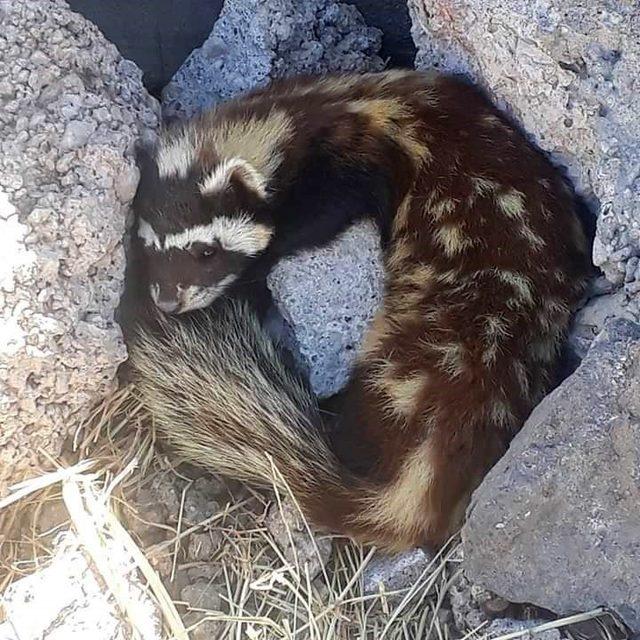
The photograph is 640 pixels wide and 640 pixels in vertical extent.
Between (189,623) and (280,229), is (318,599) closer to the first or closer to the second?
(189,623)

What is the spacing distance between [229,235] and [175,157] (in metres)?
0.16

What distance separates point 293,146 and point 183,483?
0.62m

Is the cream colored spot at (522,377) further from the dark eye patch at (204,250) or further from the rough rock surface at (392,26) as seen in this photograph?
the rough rock surface at (392,26)

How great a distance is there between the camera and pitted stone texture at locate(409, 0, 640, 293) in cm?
160

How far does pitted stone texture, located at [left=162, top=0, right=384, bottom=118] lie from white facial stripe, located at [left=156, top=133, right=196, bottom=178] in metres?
0.26

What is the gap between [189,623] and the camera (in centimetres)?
172

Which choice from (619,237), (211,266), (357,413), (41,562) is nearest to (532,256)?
(619,237)

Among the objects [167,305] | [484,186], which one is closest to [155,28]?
[167,305]

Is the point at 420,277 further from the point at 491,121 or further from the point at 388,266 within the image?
the point at 491,121

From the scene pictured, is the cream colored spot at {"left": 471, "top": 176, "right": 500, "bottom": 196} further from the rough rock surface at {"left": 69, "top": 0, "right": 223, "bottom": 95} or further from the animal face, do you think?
the rough rock surface at {"left": 69, "top": 0, "right": 223, "bottom": 95}

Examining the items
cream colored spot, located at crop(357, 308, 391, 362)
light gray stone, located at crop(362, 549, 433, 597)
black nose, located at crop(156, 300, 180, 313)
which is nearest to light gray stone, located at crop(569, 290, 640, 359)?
cream colored spot, located at crop(357, 308, 391, 362)

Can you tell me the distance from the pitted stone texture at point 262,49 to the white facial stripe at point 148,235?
14.8 inches

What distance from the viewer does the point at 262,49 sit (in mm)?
2133

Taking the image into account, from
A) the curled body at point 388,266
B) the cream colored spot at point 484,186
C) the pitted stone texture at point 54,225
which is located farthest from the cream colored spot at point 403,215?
the pitted stone texture at point 54,225
